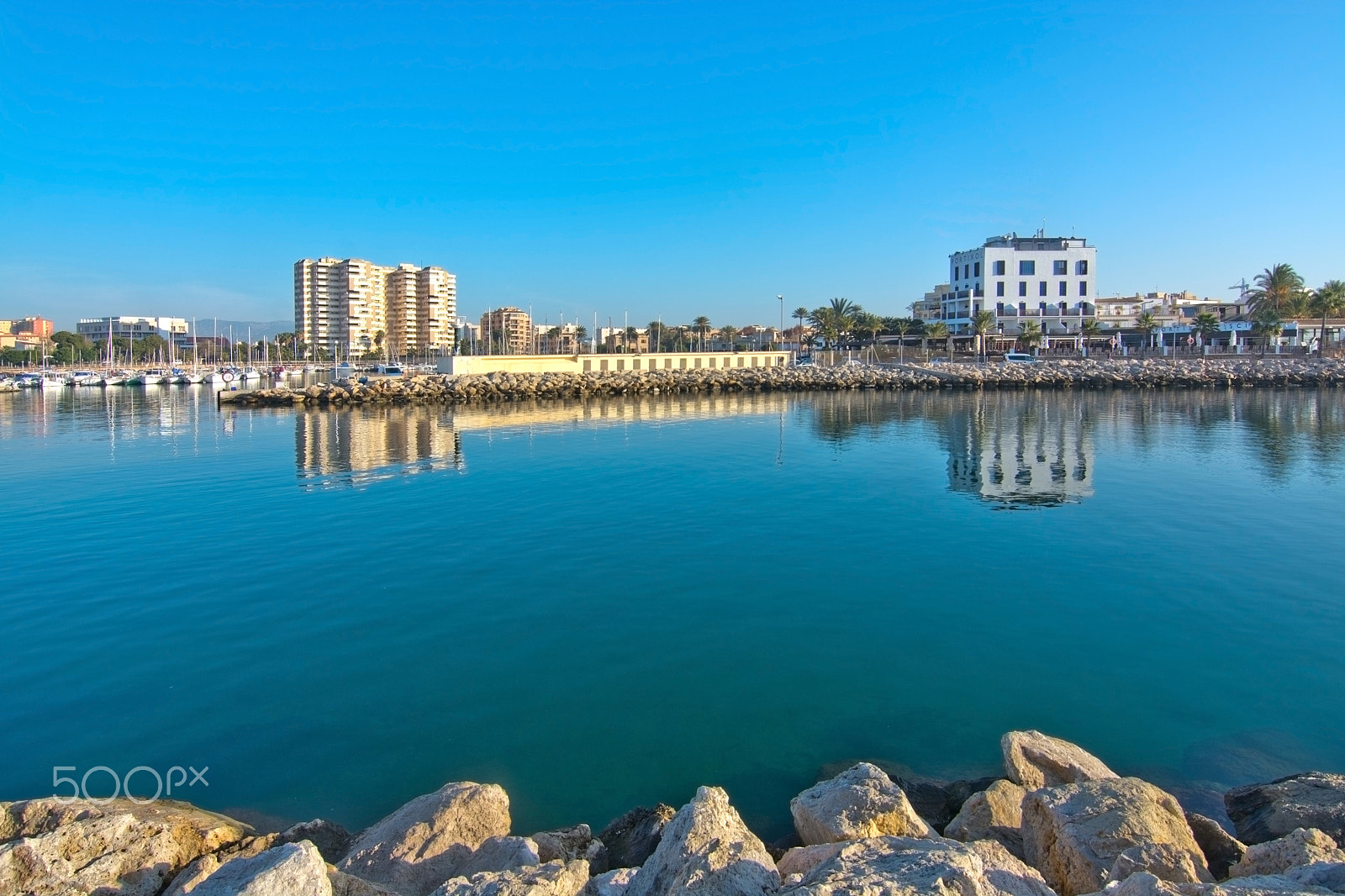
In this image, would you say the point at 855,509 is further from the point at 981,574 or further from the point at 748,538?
the point at 981,574

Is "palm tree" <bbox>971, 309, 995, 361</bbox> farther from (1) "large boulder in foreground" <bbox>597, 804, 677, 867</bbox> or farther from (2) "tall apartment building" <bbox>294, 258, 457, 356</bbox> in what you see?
(2) "tall apartment building" <bbox>294, 258, 457, 356</bbox>

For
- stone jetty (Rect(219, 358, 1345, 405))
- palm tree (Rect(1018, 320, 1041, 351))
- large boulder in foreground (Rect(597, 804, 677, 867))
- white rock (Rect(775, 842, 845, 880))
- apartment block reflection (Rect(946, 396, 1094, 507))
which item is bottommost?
large boulder in foreground (Rect(597, 804, 677, 867))

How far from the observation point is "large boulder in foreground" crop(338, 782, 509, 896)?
5340 millimetres

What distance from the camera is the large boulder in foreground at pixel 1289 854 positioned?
4773 mm

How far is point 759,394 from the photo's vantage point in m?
54.9

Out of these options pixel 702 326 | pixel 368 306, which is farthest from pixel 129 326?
pixel 702 326

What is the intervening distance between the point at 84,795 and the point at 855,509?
1389 centimetres

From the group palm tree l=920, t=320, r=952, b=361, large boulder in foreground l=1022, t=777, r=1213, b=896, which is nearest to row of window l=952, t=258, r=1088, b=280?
palm tree l=920, t=320, r=952, b=361

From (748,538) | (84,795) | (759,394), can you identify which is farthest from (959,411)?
(84,795)

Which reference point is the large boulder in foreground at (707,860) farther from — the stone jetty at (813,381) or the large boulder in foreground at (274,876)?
the stone jetty at (813,381)

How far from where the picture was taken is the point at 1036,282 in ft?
268

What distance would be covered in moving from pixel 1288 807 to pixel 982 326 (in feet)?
249

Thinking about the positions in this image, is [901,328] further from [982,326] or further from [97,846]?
[97,846]

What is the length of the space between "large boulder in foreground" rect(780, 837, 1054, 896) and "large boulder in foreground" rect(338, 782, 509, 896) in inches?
95.5
